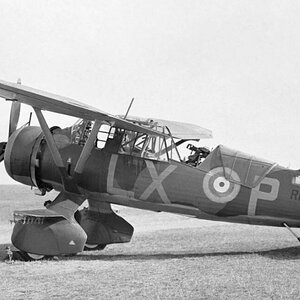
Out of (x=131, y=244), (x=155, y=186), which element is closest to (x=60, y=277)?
(x=155, y=186)

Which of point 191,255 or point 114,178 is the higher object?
point 114,178

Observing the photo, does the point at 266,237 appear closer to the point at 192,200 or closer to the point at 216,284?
the point at 192,200

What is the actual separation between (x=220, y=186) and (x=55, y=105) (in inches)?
140

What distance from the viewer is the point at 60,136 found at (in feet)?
38.3

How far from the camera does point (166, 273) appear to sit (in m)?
8.07

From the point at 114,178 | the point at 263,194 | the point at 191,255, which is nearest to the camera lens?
the point at 263,194

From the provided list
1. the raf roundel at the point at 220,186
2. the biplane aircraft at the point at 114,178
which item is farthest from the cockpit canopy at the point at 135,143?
the raf roundel at the point at 220,186

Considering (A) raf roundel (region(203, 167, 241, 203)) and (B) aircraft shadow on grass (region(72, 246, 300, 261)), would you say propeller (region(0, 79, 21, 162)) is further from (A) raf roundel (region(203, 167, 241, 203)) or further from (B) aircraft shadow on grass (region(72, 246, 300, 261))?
(A) raf roundel (region(203, 167, 241, 203))

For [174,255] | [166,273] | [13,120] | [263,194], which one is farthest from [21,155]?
[263,194]

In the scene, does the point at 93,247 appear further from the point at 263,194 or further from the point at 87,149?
the point at 263,194

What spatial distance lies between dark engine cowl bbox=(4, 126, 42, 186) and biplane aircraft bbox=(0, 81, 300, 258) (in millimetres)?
22

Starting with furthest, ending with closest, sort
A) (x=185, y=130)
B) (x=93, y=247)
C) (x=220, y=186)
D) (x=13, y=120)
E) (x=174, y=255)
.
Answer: (x=185, y=130)
(x=13, y=120)
(x=93, y=247)
(x=174, y=255)
(x=220, y=186)

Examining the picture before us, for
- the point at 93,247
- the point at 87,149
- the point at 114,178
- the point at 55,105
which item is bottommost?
the point at 93,247

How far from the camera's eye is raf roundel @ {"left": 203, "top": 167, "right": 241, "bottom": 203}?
33.4 ft
